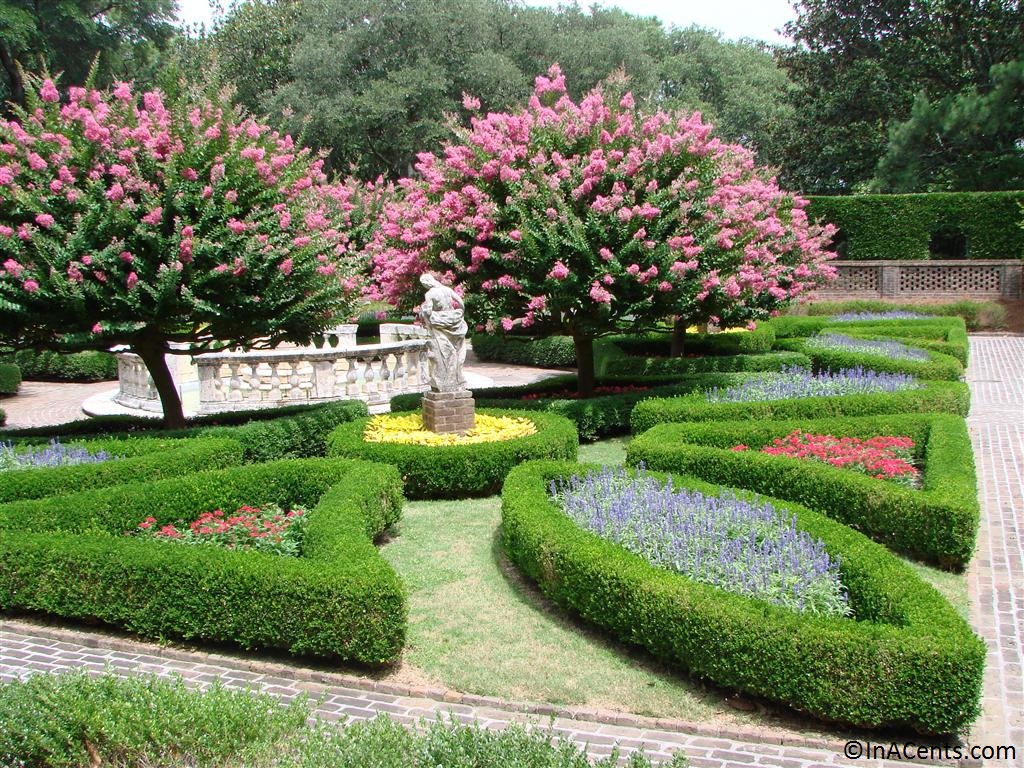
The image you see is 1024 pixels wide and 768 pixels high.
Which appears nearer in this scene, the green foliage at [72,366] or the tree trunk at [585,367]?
the tree trunk at [585,367]

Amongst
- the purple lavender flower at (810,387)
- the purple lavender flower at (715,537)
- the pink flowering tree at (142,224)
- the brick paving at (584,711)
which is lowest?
the brick paving at (584,711)

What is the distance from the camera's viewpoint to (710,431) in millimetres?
10594

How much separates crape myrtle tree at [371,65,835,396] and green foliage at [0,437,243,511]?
14.0ft

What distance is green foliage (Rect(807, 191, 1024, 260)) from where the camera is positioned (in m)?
31.2

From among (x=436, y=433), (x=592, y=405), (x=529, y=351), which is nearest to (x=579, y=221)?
(x=592, y=405)

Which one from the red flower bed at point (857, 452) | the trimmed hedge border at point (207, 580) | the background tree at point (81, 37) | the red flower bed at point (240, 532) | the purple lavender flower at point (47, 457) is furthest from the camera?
the background tree at point (81, 37)

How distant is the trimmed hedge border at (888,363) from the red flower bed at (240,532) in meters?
10.7

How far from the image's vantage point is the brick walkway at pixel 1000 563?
5316 millimetres

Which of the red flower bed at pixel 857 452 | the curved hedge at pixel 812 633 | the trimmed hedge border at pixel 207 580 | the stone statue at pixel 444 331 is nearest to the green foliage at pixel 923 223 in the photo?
the red flower bed at pixel 857 452

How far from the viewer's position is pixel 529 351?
80.0 feet

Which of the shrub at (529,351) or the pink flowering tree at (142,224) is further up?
the pink flowering tree at (142,224)

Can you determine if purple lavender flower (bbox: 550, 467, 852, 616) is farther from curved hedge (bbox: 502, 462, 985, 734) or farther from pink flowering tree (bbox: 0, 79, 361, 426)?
pink flowering tree (bbox: 0, 79, 361, 426)

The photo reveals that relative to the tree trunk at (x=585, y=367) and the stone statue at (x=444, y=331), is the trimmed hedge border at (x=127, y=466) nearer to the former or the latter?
the stone statue at (x=444, y=331)

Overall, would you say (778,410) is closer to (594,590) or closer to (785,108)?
(594,590)
